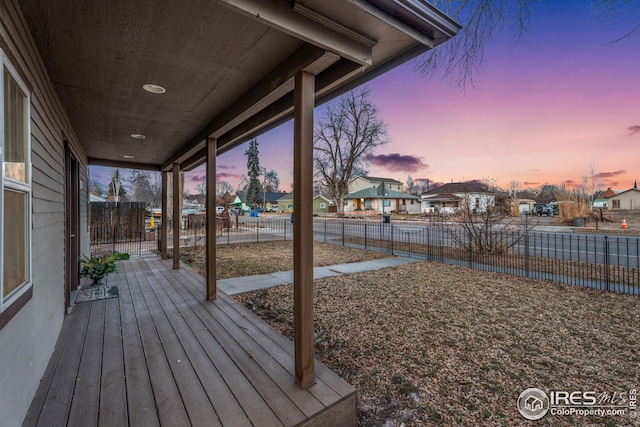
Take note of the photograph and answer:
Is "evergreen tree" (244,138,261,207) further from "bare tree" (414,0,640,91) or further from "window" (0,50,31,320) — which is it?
"window" (0,50,31,320)

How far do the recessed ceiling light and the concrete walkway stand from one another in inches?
124

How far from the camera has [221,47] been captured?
1946 mm

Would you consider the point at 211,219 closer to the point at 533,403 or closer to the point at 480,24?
the point at 533,403

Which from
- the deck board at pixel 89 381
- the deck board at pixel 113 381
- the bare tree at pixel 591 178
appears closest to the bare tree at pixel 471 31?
the deck board at pixel 113 381

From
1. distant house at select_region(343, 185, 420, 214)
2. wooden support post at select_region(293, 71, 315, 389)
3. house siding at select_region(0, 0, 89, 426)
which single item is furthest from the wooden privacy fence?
distant house at select_region(343, 185, 420, 214)

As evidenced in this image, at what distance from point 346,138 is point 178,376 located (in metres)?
29.1

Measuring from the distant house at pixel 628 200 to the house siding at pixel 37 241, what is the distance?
53.6 metres

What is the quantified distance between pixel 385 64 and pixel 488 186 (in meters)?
7.48

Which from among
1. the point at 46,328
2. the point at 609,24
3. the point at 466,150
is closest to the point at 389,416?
the point at 46,328

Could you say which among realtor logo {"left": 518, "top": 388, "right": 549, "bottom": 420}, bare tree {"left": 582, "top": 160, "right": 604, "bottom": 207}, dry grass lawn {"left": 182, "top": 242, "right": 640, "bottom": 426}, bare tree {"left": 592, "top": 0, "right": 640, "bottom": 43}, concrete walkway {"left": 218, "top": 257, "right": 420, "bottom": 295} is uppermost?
bare tree {"left": 582, "top": 160, "right": 604, "bottom": 207}

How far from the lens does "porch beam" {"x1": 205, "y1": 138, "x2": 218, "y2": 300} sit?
12.8ft

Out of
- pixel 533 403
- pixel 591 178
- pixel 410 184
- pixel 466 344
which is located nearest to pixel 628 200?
pixel 591 178

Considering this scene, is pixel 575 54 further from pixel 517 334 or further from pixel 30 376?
pixel 30 376

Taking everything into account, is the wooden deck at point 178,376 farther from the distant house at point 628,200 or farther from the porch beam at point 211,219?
the distant house at point 628,200
